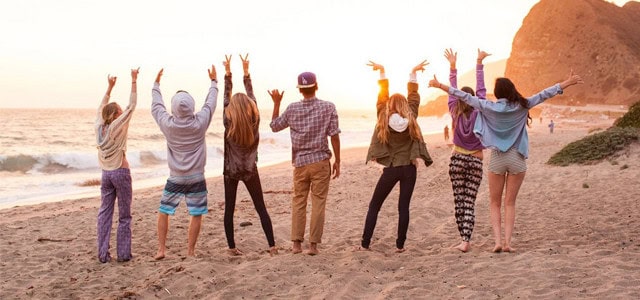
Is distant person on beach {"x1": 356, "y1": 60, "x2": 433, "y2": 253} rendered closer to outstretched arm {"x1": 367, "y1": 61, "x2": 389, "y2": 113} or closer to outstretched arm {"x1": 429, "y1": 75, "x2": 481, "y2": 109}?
outstretched arm {"x1": 367, "y1": 61, "x2": 389, "y2": 113}

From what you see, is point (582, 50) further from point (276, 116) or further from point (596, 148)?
point (276, 116)

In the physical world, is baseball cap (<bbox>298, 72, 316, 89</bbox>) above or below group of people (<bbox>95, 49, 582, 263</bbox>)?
above

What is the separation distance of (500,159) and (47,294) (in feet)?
15.8

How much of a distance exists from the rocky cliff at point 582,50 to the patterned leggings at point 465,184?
86.8 meters

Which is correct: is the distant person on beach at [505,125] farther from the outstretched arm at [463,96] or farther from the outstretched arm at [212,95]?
the outstretched arm at [212,95]

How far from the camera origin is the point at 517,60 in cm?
10338

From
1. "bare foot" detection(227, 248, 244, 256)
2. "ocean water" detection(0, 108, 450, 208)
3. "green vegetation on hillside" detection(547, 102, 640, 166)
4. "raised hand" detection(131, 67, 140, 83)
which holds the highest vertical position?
"raised hand" detection(131, 67, 140, 83)

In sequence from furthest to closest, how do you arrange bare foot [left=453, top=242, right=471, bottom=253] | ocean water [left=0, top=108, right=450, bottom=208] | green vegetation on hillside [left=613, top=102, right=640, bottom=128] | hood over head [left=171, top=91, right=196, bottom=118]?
green vegetation on hillside [left=613, top=102, right=640, bottom=128], ocean water [left=0, top=108, right=450, bottom=208], bare foot [left=453, top=242, right=471, bottom=253], hood over head [left=171, top=91, right=196, bottom=118]

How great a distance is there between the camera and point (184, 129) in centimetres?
568

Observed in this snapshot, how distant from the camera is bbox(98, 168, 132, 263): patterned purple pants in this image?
6.04 meters

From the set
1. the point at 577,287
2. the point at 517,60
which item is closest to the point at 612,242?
the point at 577,287

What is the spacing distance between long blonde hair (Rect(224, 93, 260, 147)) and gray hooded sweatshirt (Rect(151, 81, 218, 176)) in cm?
23

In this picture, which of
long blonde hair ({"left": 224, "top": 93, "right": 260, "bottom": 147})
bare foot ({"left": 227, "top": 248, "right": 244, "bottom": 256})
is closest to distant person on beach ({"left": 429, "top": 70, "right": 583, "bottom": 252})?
long blonde hair ({"left": 224, "top": 93, "right": 260, "bottom": 147})

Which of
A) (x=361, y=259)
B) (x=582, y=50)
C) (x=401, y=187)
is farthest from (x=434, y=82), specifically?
(x=582, y=50)
